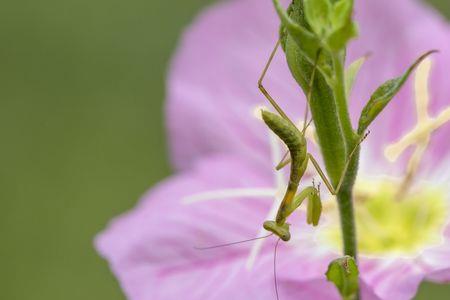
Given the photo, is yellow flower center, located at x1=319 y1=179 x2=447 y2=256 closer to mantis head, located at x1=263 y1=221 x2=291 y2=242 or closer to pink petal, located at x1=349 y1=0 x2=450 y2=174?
pink petal, located at x1=349 y1=0 x2=450 y2=174

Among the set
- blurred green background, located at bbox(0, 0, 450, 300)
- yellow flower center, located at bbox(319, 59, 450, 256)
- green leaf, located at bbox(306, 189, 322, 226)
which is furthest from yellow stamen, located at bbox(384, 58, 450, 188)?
blurred green background, located at bbox(0, 0, 450, 300)

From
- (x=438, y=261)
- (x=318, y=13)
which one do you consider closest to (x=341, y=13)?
(x=318, y=13)

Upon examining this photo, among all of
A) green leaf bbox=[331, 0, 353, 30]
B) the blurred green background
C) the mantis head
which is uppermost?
green leaf bbox=[331, 0, 353, 30]

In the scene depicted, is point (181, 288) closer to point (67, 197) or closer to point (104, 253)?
point (104, 253)

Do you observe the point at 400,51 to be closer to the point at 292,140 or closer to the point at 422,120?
the point at 422,120

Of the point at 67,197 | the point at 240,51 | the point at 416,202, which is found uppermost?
the point at 240,51

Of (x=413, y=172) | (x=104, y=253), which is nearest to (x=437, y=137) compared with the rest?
(x=413, y=172)
